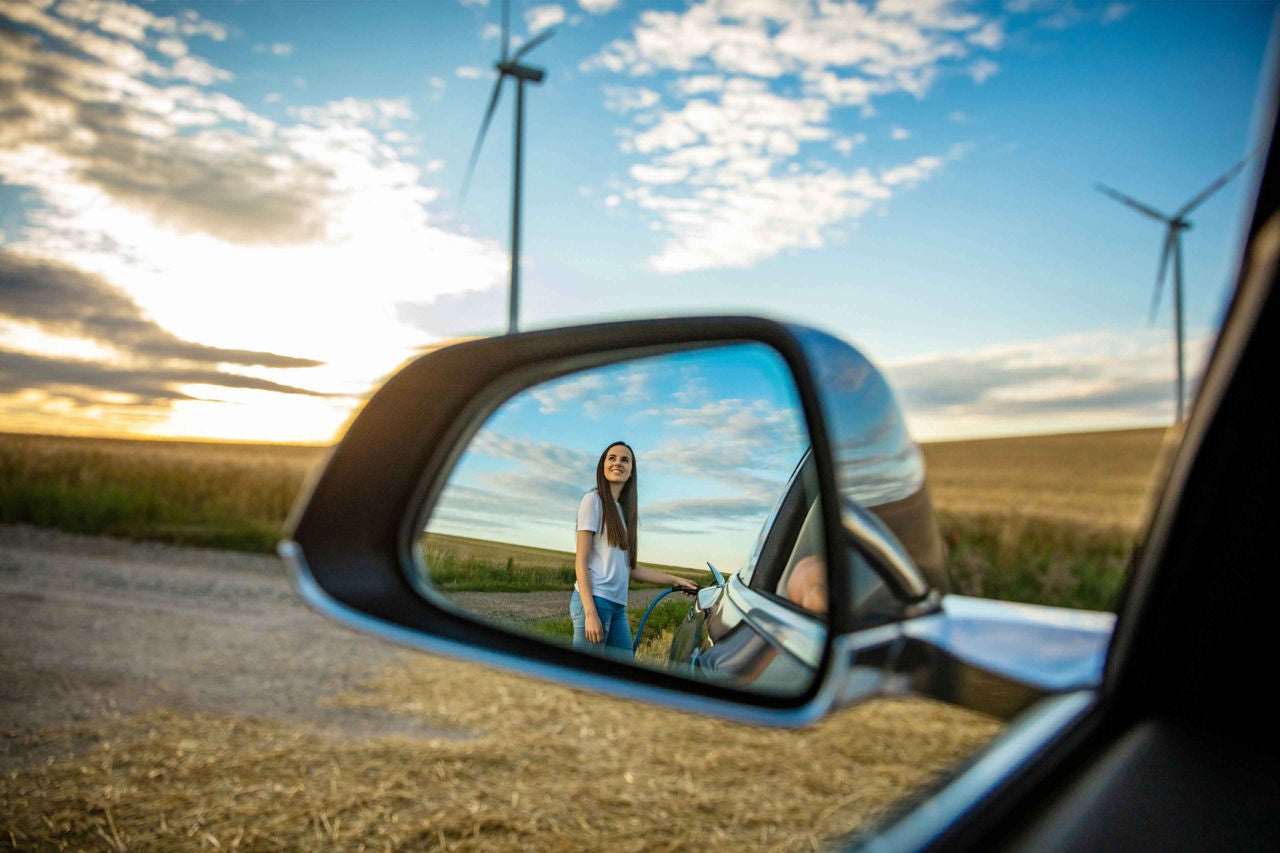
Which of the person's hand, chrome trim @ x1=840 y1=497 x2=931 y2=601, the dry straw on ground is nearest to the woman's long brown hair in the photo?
the person's hand

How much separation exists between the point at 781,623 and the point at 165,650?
7570 mm

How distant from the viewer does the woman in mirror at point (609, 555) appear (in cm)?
124

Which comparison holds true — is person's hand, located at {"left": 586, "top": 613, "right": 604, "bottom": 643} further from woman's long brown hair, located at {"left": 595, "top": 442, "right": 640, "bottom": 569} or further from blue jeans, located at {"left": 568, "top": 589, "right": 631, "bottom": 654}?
woman's long brown hair, located at {"left": 595, "top": 442, "right": 640, "bottom": 569}

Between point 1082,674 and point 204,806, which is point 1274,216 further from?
point 204,806

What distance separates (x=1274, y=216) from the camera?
1122 millimetres

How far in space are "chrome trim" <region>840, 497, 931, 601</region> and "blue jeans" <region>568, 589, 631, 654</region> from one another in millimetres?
356

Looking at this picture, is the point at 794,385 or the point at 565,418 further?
the point at 565,418

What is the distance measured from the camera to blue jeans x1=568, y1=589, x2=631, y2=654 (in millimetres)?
1262

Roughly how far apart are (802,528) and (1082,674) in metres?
0.48

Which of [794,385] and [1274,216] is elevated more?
[1274,216]

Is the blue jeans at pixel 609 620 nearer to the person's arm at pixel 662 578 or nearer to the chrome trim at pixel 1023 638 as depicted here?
the person's arm at pixel 662 578

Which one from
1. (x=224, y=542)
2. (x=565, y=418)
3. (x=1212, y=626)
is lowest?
(x=224, y=542)

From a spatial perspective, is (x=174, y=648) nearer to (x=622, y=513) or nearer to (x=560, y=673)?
(x=560, y=673)

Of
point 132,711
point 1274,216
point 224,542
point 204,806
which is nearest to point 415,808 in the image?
point 204,806
